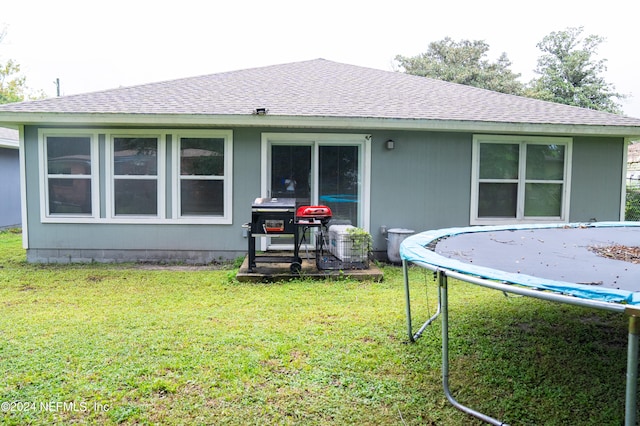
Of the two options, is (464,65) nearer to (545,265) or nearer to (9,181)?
(9,181)

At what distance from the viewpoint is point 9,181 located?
1090cm

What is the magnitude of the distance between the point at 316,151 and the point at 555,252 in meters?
4.06

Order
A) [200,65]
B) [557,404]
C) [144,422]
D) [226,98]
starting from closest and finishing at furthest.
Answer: [144,422]
[557,404]
[226,98]
[200,65]

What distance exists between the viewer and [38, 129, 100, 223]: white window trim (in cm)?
634

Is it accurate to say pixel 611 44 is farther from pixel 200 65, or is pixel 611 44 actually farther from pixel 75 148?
pixel 200 65

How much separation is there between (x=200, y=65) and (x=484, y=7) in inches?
985

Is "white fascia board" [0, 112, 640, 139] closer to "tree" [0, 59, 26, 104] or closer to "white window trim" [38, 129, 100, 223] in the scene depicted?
"white window trim" [38, 129, 100, 223]

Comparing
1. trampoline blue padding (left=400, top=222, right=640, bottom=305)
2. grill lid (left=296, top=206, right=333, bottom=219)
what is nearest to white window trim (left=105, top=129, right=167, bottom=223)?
grill lid (left=296, top=206, right=333, bottom=219)

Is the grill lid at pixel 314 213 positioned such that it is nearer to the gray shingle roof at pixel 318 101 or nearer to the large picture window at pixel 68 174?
the gray shingle roof at pixel 318 101

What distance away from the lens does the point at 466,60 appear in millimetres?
28312

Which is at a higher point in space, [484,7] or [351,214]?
[484,7]

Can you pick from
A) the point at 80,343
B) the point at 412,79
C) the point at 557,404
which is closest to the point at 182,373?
the point at 80,343

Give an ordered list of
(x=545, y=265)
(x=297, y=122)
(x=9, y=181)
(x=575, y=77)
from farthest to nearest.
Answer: (x=575, y=77), (x=9, y=181), (x=297, y=122), (x=545, y=265)

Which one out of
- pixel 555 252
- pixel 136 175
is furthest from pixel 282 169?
pixel 555 252
